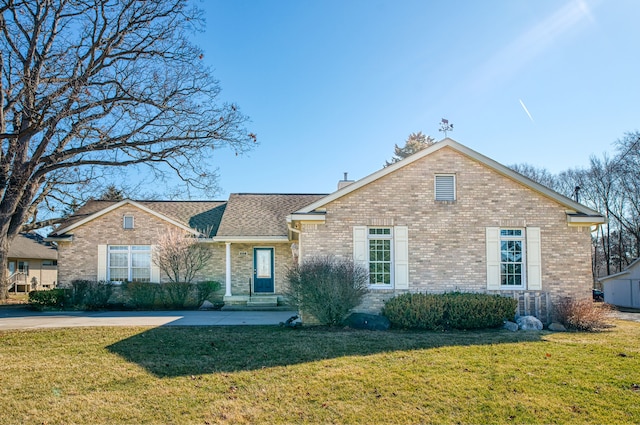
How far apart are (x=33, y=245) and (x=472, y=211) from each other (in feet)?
106

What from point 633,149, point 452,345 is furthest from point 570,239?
point 633,149

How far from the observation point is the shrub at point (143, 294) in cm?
1703

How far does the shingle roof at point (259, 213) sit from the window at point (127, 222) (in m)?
3.72

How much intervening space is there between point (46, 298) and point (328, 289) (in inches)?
478

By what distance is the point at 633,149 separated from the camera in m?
30.9

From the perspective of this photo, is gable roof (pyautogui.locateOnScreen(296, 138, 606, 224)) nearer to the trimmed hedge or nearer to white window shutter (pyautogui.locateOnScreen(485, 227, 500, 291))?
white window shutter (pyautogui.locateOnScreen(485, 227, 500, 291))

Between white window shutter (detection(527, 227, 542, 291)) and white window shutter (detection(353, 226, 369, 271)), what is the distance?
4480mm

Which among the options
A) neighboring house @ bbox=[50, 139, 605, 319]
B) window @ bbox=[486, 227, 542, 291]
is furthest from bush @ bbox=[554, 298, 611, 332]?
window @ bbox=[486, 227, 542, 291]

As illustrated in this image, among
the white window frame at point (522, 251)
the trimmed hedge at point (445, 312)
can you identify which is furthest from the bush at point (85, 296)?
the white window frame at point (522, 251)

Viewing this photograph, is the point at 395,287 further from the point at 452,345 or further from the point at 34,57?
the point at 34,57

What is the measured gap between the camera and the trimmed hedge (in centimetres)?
1104

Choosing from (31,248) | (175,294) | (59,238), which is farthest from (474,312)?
(31,248)

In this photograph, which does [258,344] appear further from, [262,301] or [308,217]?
[262,301]

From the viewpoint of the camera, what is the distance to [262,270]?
19.1m
